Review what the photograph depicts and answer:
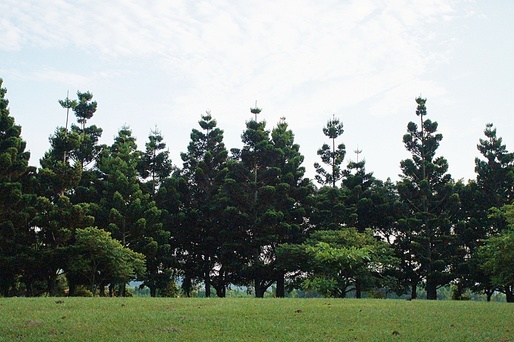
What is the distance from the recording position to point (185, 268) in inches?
1282

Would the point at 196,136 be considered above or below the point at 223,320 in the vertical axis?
above

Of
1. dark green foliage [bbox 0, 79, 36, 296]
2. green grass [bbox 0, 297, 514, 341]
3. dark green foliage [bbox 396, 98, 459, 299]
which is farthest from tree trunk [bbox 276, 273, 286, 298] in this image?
green grass [bbox 0, 297, 514, 341]

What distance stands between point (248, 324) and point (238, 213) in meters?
22.5

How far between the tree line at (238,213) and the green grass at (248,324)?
42.4ft

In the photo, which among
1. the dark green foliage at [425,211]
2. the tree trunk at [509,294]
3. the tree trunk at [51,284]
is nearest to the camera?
the tree trunk at [51,284]

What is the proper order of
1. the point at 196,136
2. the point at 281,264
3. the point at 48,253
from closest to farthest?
the point at 48,253 → the point at 281,264 → the point at 196,136

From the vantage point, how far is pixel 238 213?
31.1 metres

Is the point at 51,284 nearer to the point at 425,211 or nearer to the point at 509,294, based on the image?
the point at 425,211

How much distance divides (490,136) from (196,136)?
20.9 meters

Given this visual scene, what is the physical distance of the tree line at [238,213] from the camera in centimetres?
2500

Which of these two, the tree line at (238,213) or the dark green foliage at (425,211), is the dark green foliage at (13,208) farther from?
the dark green foliage at (425,211)

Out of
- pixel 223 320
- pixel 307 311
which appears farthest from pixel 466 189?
pixel 223 320

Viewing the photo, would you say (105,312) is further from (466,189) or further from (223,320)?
(466,189)

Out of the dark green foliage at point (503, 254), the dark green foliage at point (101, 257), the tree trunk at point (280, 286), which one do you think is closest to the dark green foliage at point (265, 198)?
the tree trunk at point (280, 286)
